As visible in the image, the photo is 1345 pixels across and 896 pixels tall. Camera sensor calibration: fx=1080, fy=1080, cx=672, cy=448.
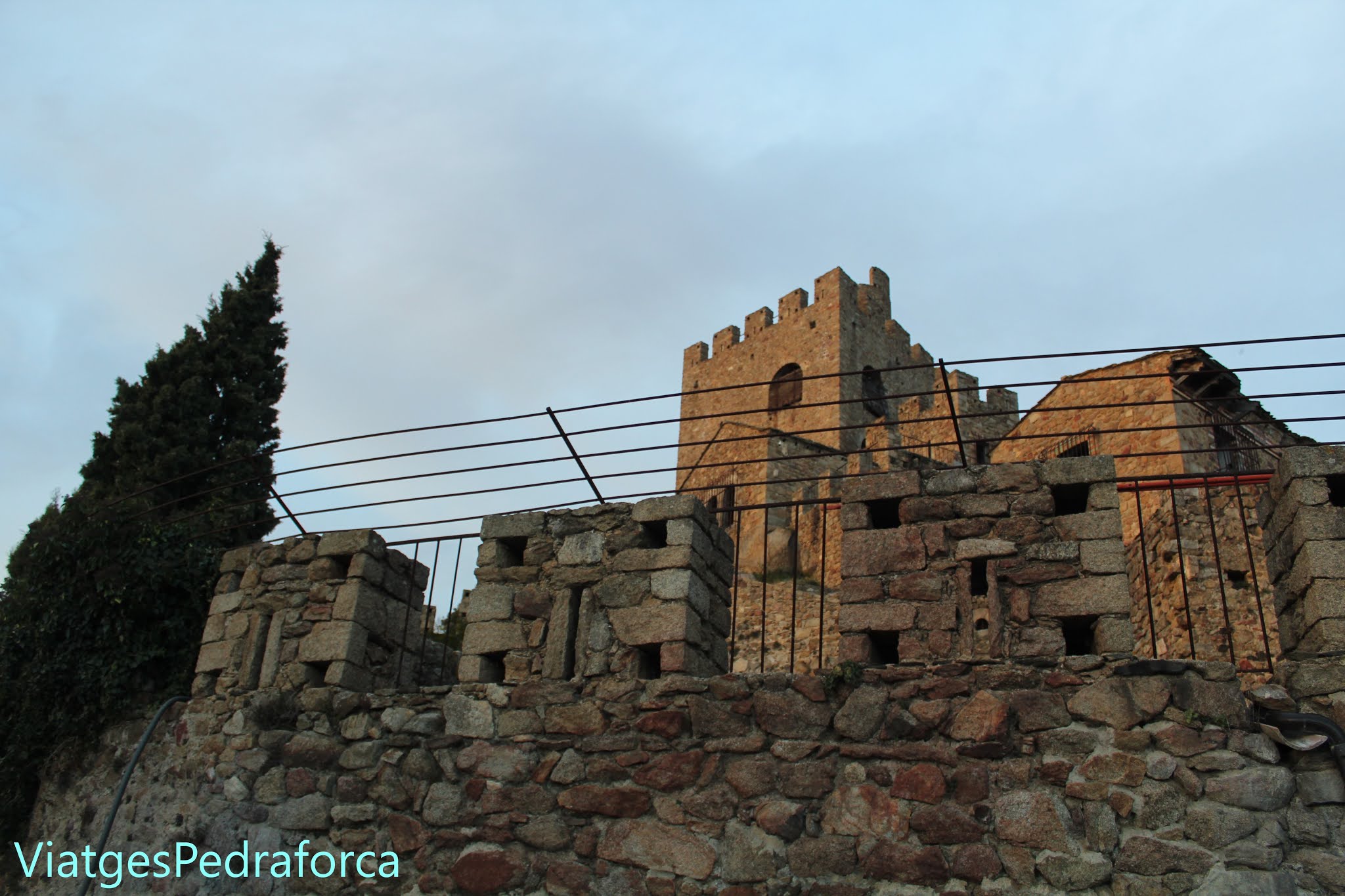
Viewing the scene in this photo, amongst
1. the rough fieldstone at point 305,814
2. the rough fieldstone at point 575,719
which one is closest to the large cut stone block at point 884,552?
the rough fieldstone at point 575,719

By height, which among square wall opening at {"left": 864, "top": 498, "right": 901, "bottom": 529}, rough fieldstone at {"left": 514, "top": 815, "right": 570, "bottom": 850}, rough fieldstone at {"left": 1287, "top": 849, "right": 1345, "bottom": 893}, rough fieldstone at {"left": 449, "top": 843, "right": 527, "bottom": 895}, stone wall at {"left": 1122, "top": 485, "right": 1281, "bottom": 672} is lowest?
rough fieldstone at {"left": 449, "top": 843, "right": 527, "bottom": 895}

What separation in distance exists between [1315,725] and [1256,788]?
50 centimetres

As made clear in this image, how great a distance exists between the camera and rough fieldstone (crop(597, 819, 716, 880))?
620cm

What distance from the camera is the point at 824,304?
36.4 metres

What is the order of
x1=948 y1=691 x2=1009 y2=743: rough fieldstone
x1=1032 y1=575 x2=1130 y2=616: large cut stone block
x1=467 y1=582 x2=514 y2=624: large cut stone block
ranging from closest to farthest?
x1=948 y1=691 x2=1009 y2=743: rough fieldstone, x1=1032 y1=575 x2=1130 y2=616: large cut stone block, x1=467 y1=582 x2=514 y2=624: large cut stone block

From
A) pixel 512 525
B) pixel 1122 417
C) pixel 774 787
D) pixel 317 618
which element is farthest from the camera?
pixel 1122 417

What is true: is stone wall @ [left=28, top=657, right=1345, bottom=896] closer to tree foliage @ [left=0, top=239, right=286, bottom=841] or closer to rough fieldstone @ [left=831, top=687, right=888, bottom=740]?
rough fieldstone @ [left=831, top=687, right=888, bottom=740]

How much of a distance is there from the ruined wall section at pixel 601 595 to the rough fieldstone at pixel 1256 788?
9.88 feet

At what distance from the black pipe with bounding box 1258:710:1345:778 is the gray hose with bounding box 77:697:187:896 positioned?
7.36 m

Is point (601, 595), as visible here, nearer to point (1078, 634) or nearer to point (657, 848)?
point (657, 848)

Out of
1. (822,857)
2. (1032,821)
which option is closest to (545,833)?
(822,857)

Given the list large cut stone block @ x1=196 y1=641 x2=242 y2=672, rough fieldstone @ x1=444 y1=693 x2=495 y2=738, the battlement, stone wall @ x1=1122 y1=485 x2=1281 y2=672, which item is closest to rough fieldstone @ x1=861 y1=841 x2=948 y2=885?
rough fieldstone @ x1=444 y1=693 x2=495 y2=738

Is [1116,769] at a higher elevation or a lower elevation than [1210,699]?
lower

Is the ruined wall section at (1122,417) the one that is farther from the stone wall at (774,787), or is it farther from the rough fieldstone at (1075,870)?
the rough fieldstone at (1075,870)
